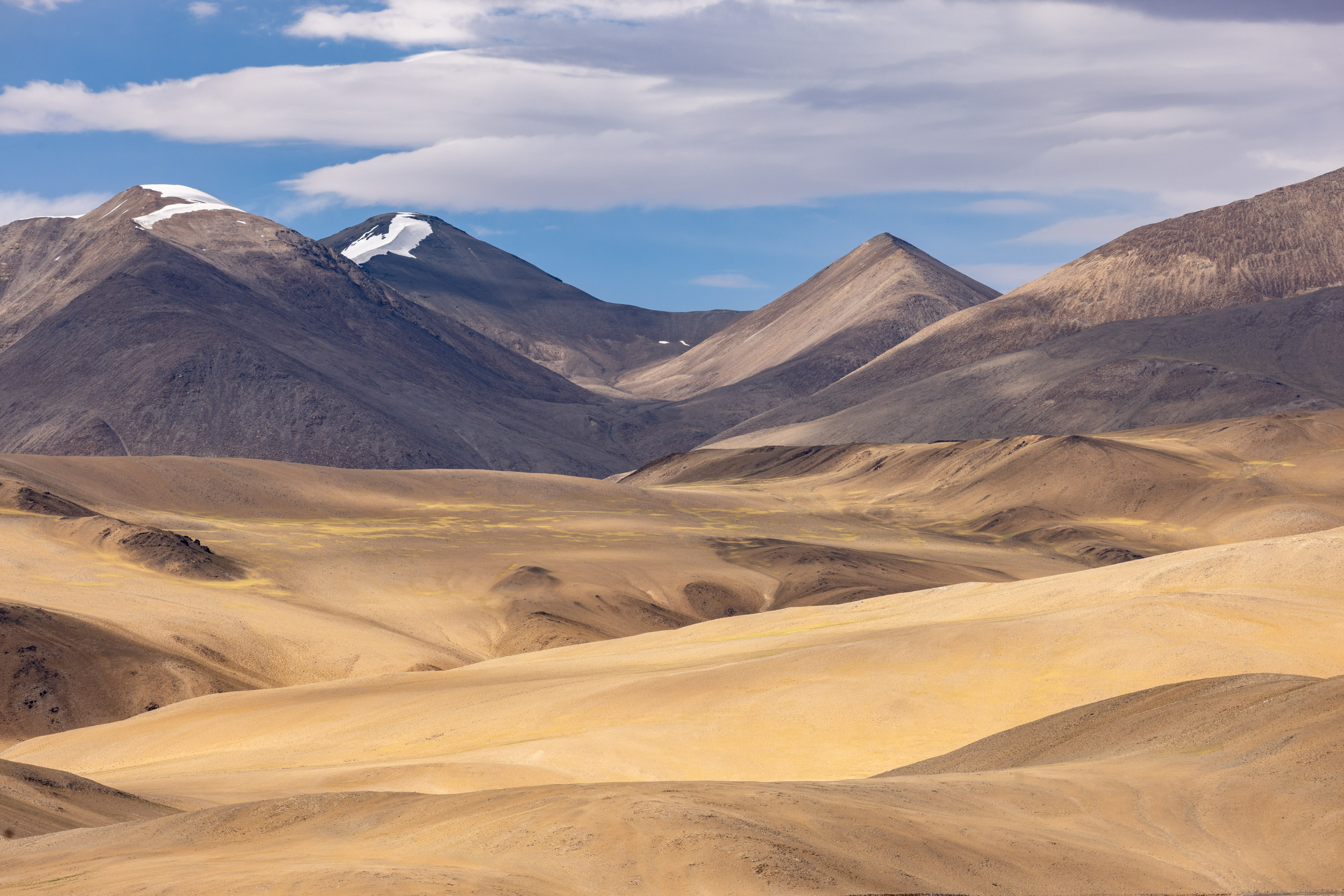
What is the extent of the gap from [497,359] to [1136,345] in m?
87.2

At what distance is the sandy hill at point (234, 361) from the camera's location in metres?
120

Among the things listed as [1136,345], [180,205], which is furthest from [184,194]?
[1136,345]

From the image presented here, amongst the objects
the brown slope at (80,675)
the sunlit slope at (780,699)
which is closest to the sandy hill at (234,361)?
the brown slope at (80,675)

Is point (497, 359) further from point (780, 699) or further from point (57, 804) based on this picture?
point (57, 804)

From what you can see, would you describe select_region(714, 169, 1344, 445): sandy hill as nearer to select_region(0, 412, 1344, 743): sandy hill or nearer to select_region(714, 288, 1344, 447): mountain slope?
select_region(714, 288, 1344, 447): mountain slope

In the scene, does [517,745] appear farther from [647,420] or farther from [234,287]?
[647,420]

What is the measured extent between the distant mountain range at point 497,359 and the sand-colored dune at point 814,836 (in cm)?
10533

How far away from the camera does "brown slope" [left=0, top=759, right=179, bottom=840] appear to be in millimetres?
14539

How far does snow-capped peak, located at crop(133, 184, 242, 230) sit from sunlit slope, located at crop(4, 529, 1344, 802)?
→ 142m

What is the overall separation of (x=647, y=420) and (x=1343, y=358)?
83.0 meters

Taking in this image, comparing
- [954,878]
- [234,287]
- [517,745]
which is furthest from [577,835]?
[234,287]

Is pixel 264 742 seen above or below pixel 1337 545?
below

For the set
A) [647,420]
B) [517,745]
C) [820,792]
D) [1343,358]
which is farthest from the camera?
[647,420]

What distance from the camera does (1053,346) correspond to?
449 ft
